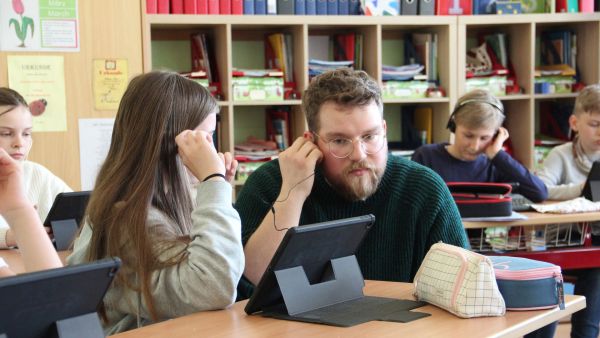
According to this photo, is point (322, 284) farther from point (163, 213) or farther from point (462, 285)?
point (163, 213)

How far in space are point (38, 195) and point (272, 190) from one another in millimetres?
A: 1395

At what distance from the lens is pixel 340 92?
2299 mm

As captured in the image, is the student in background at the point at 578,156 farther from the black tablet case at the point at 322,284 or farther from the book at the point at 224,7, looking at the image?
the black tablet case at the point at 322,284

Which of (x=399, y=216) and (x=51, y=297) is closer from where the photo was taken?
(x=51, y=297)

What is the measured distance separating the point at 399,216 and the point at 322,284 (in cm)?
62

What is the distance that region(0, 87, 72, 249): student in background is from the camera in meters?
3.34

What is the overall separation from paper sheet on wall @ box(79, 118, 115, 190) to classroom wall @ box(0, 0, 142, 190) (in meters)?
0.02

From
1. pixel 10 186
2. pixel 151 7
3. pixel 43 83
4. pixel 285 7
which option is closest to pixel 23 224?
pixel 10 186

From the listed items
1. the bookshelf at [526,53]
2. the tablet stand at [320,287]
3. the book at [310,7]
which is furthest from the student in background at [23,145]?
the bookshelf at [526,53]

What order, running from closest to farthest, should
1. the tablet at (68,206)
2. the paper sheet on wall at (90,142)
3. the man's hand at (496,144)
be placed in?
1. the tablet at (68,206)
2. the man's hand at (496,144)
3. the paper sheet on wall at (90,142)

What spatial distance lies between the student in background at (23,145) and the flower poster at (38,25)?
54 cm

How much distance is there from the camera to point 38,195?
3.47m

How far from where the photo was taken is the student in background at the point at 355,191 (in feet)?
7.36

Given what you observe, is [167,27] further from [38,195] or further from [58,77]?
[38,195]
